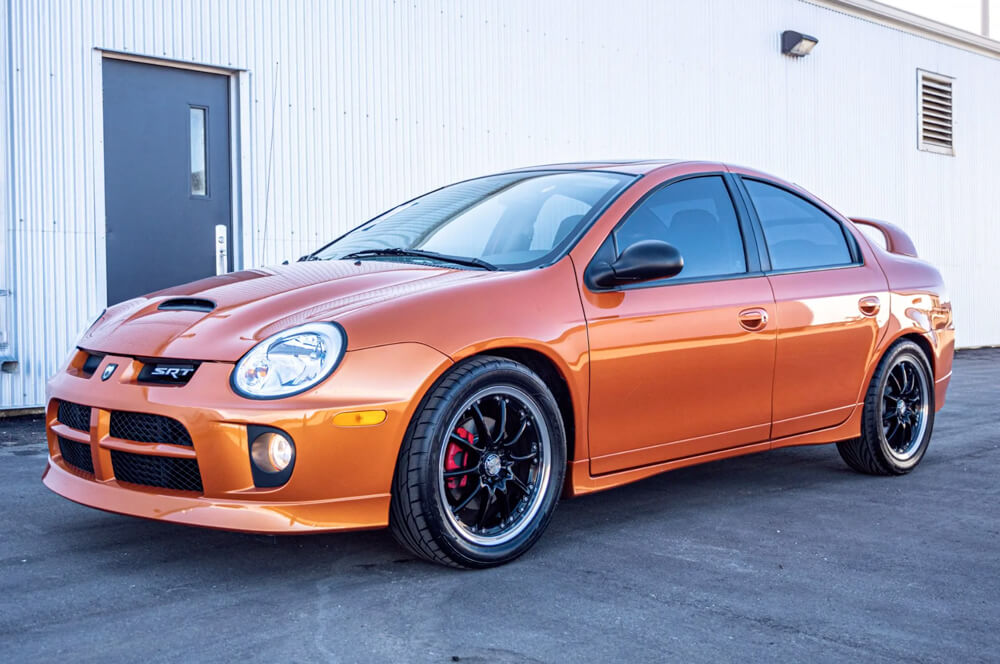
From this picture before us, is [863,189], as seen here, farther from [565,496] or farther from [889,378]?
[565,496]

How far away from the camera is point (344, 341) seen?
10.8 feet

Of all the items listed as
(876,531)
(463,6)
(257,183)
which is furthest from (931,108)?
(876,531)

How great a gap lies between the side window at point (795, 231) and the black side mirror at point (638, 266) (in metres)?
0.95

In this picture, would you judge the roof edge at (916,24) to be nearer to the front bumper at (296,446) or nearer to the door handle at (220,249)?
the door handle at (220,249)

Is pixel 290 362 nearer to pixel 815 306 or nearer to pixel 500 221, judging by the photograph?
pixel 500 221

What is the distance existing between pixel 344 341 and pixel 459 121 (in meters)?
6.89

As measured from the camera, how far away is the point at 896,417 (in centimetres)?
534

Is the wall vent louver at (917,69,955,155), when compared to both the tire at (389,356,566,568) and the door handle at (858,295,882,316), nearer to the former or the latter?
the door handle at (858,295,882,316)

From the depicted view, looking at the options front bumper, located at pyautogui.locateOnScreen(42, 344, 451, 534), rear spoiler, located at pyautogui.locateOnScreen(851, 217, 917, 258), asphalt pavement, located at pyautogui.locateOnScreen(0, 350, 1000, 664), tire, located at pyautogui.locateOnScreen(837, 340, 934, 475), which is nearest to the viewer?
asphalt pavement, located at pyautogui.locateOnScreen(0, 350, 1000, 664)

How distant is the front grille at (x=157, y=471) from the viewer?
327 centimetres

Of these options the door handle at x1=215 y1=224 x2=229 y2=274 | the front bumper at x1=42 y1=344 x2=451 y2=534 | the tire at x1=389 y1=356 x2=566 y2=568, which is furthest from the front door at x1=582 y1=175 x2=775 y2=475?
the door handle at x1=215 y1=224 x2=229 y2=274

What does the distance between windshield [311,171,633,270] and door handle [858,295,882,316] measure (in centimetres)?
140

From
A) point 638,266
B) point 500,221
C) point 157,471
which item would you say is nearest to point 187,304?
point 157,471

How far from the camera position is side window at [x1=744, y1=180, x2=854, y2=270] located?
4781 mm
